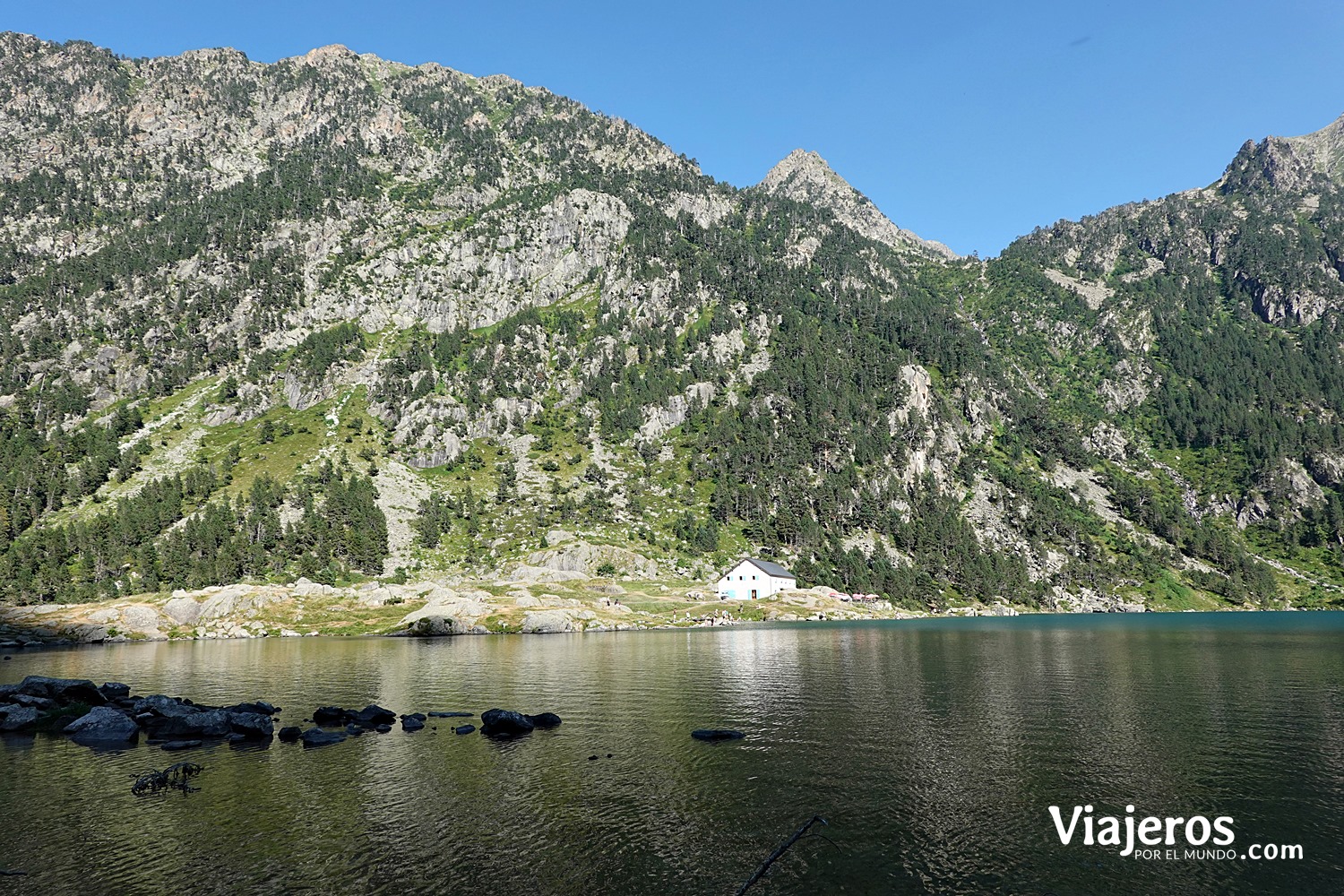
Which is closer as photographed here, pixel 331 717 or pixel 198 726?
pixel 198 726

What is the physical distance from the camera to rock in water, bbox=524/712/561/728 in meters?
41.4

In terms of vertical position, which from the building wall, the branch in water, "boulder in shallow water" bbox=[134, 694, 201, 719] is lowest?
the building wall

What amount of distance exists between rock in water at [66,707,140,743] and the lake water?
191cm

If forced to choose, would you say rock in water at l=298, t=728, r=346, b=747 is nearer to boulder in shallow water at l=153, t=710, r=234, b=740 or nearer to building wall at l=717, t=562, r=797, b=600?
boulder in shallow water at l=153, t=710, r=234, b=740

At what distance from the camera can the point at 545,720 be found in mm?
41781

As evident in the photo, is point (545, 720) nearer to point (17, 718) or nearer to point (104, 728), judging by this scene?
point (104, 728)

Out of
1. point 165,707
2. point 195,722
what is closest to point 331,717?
point 195,722

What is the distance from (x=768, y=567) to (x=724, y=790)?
14355 cm

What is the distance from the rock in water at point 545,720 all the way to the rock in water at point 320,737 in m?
10.8

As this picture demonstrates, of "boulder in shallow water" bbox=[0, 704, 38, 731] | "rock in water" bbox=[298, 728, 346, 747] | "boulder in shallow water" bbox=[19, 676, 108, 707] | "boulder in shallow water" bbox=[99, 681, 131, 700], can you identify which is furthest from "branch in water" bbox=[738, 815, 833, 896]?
"boulder in shallow water" bbox=[99, 681, 131, 700]

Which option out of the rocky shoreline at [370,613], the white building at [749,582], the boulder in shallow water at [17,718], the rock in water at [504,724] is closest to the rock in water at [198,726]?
the boulder in shallow water at [17,718]

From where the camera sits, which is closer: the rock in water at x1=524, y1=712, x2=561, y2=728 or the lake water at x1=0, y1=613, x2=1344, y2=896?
the lake water at x1=0, y1=613, x2=1344, y2=896

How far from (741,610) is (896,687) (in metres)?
94.3

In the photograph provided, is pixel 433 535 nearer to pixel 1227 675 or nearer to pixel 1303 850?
pixel 1227 675
